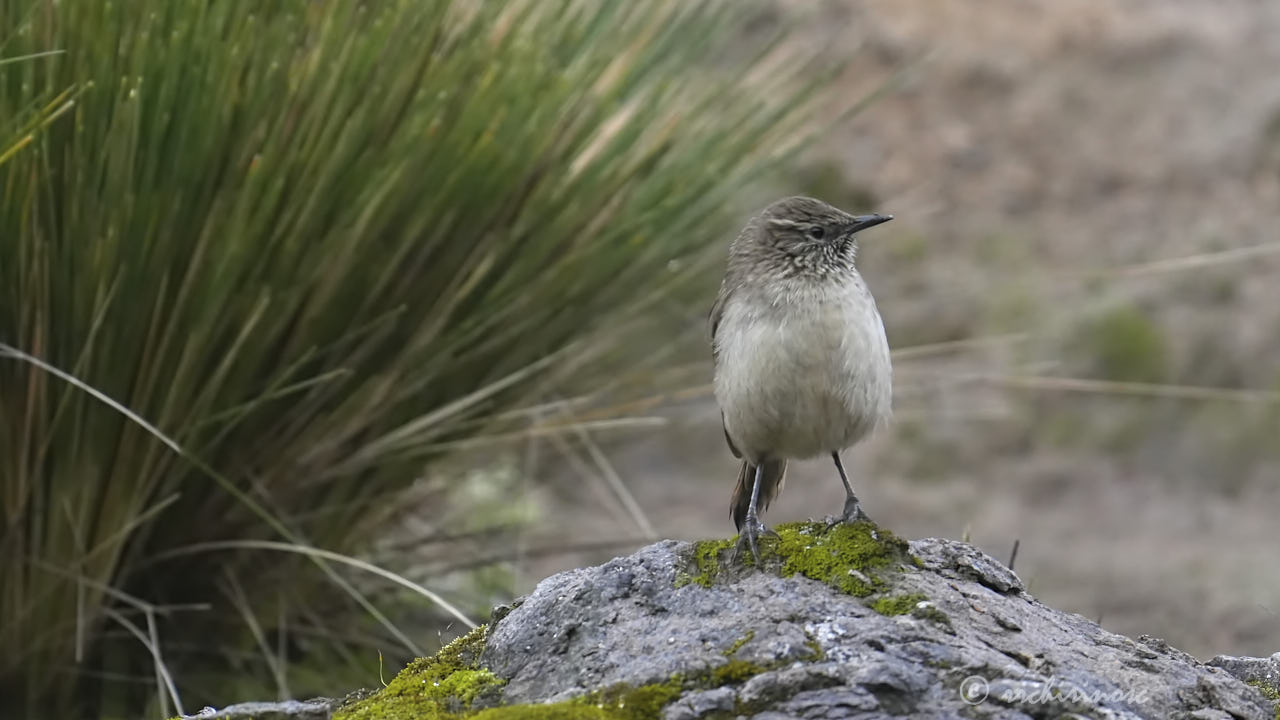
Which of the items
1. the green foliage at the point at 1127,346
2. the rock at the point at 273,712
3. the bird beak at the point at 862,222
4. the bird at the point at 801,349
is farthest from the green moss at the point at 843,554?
the green foliage at the point at 1127,346

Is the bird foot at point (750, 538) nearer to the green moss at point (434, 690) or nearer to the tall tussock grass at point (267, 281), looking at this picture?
the green moss at point (434, 690)

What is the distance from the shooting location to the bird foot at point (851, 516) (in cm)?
287

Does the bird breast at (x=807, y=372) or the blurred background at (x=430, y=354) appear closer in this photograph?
the bird breast at (x=807, y=372)

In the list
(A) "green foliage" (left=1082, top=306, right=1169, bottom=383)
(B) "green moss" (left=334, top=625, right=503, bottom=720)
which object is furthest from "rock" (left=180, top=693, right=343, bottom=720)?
(A) "green foliage" (left=1082, top=306, right=1169, bottom=383)

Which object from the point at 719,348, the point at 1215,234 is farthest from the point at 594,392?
the point at 1215,234

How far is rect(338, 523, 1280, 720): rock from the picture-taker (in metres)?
2.37

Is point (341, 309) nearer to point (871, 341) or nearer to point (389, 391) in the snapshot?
point (389, 391)

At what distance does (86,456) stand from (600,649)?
5.92ft

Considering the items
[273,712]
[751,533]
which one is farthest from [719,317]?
[273,712]

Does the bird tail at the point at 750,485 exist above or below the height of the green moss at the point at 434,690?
below

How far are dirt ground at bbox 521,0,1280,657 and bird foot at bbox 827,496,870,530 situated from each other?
160 cm

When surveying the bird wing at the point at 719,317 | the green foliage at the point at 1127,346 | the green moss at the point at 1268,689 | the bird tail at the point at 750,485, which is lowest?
the green foliage at the point at 1127,346

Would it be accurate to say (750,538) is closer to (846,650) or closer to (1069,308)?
(846,650)

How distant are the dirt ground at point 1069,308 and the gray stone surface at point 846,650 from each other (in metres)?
1.91
